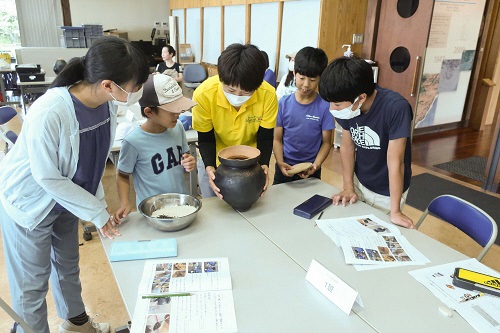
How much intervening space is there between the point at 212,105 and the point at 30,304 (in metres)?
1.05

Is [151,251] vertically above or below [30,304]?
above

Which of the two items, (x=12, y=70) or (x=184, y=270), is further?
(x=12, y=70)

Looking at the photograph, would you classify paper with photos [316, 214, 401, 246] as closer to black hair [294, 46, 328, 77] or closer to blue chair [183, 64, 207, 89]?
black hair [294, 46, 328, 77]

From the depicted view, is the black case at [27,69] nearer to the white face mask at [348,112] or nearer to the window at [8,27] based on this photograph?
the window at [8,27]

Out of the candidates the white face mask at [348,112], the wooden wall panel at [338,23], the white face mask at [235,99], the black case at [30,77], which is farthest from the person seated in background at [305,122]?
the black case at [30,77]

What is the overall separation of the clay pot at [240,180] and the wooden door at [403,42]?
3294mm

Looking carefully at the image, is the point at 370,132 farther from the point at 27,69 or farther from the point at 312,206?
the point at 27,69

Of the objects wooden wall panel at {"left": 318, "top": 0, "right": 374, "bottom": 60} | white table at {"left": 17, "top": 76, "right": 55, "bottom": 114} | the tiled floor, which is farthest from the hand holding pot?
white table at {"left": 17, "top": 76, "right": 55, "bottom": 114}

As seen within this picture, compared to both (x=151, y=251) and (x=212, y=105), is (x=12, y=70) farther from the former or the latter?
(x=151, y=251)

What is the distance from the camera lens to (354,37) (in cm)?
433

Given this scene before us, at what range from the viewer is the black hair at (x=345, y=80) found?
1.44m

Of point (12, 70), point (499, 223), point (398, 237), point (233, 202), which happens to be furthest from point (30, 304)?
point (12, 70)

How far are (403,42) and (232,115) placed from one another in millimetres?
3218

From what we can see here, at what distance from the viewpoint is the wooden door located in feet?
12.8
